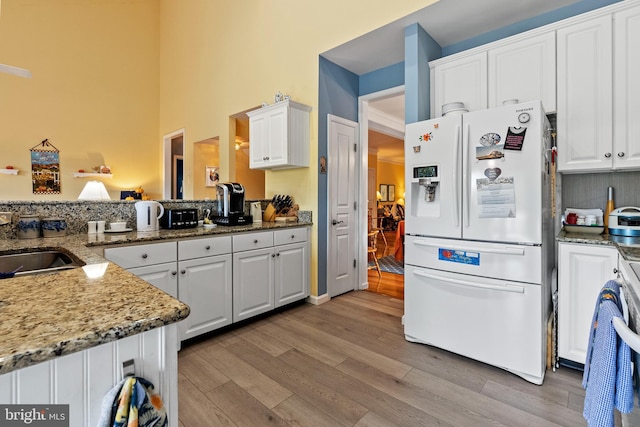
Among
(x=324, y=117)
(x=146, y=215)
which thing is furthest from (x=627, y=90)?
(x=146, y=215)

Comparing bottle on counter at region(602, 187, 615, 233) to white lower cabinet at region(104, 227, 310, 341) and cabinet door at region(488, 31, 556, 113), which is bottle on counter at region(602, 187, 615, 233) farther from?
white lower cabinet at region(104, 227, 310, 341)

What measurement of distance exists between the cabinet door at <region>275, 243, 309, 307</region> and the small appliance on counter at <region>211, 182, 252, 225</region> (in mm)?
474

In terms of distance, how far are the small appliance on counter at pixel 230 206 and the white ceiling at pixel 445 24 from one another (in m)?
1.75

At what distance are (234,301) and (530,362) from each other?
2130 mm

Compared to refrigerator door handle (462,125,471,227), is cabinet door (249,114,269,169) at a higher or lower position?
higher

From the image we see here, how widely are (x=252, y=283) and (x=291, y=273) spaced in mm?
482

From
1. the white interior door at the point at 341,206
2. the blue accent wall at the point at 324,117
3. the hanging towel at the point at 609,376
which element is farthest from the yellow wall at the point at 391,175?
the hanging towel at the point at 609,376

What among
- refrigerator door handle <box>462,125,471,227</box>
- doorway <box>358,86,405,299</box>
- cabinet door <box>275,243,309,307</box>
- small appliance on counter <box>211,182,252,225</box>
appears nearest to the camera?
refrigerator door handle <box>462,125,471,227</box>

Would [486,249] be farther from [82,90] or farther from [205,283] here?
[82,90]

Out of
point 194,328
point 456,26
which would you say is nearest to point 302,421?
point 194,328

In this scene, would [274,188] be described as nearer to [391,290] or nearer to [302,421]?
[391,290]

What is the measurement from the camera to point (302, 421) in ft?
5.19

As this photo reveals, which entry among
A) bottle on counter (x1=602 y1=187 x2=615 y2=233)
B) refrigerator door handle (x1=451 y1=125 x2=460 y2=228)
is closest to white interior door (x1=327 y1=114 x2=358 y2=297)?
refrigerator door handle (x1=451 y1=125 x2=460 y2=228)

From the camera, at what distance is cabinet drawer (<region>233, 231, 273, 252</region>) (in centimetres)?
261
